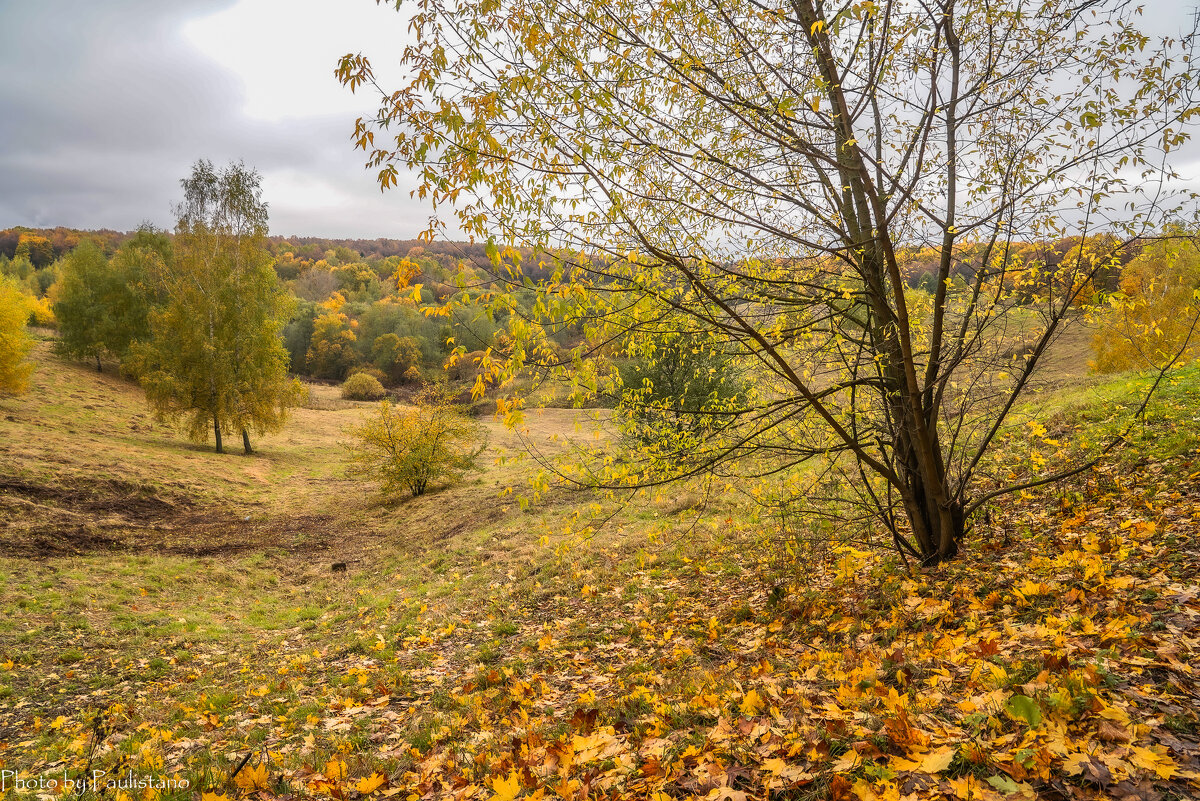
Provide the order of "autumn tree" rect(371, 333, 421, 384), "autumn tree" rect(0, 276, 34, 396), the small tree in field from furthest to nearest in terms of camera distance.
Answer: "autumn tree" rect(371, 333, 421, 384), "autumn tree" rect(0, 276, 34, 396), the small tree in field

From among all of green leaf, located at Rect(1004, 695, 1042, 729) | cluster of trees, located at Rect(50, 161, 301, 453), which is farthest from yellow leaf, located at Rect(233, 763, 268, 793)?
cluster of trees, located at Rect(50, 161, 301, 453)

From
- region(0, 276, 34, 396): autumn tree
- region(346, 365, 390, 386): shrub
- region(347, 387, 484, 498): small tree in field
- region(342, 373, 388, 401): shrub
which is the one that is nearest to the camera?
region(347, 387, 484, 498): small tree in field

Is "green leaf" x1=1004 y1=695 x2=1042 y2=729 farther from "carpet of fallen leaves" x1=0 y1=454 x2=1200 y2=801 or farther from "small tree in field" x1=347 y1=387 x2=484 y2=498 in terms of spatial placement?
"small tree in field" x1=347 y1=387 x2=484 y2=498

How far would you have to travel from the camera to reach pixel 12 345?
68.4 ft

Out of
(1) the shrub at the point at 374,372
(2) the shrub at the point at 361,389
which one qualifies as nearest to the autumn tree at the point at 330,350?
(1) the shrub at the point at 374,372

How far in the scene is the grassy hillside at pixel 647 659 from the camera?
2098 mm

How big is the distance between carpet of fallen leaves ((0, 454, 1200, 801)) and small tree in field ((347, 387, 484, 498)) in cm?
1107

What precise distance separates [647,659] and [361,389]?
1760 inches

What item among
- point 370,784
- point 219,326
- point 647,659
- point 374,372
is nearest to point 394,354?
point 374,372

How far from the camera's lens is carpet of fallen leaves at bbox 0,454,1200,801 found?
1976 millimetres

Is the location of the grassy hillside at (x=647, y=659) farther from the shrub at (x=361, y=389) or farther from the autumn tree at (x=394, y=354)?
the autumn tree at (x=394, y=354)

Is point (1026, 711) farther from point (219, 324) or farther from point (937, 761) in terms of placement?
point (219, 324)

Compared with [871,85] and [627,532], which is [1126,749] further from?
[627,532]

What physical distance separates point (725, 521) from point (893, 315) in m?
5.06
